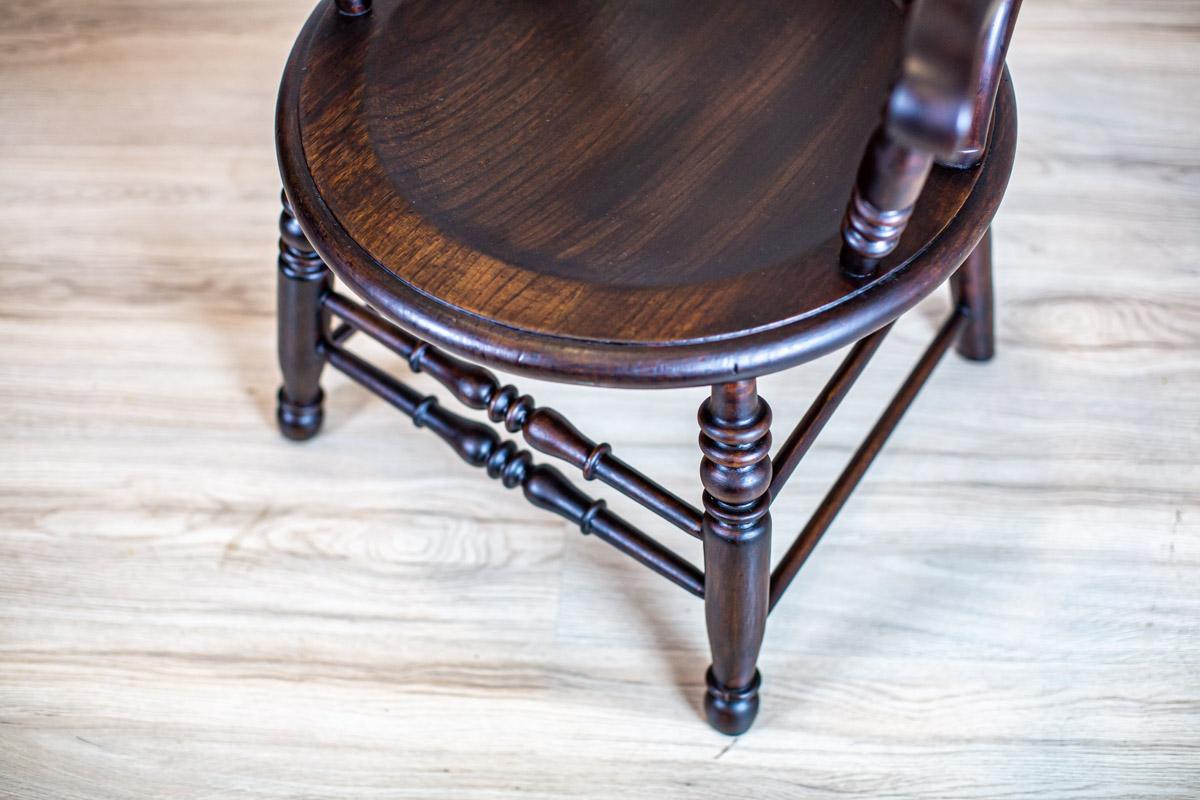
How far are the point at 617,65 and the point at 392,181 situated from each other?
163mm

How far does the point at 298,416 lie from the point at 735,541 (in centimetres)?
44

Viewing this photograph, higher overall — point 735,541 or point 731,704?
point 735,541

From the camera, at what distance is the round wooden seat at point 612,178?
1.80ft

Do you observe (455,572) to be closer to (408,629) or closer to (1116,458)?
(408,629)

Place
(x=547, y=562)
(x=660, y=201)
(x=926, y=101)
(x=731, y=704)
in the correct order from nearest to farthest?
(x=926, y=101)
(x=660, y=201)
(x=731, y=704)
(x=547, y=562)

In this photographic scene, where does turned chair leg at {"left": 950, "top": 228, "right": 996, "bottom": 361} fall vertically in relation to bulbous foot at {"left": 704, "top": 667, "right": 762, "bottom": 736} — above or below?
above

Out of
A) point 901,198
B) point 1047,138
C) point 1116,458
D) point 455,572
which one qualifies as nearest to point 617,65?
point 901,198

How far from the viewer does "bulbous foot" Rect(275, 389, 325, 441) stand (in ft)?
3.10

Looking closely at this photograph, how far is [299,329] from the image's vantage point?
0.85m

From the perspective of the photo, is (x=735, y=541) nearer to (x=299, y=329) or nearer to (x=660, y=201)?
(x=660, y=201)

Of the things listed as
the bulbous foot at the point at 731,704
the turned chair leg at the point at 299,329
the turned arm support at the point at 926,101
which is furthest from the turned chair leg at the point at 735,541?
the turned chair leg at the point at 299,329

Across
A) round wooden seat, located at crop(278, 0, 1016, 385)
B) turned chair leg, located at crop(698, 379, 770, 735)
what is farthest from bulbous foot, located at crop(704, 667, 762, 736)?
round wooden seat, located at crop(278, 0, 1016, 385)

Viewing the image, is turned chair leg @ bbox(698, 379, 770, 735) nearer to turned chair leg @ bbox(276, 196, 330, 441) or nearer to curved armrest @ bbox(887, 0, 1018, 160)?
curved armrest @ bbox(887, 0, 1018, 160)

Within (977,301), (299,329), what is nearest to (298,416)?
(299,329)
